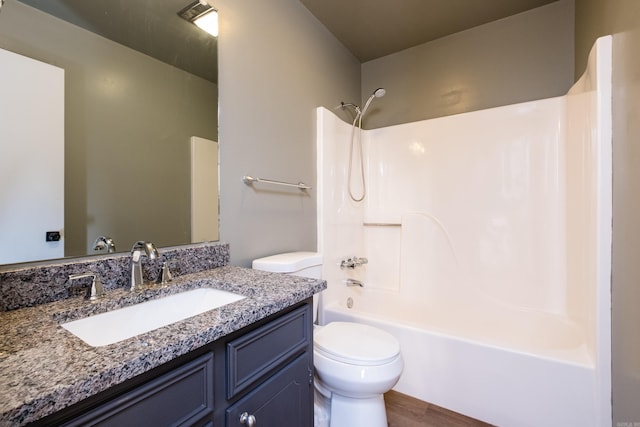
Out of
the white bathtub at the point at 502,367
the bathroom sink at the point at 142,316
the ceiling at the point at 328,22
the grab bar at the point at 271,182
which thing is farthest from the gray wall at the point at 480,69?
the bathroom sink at the point at 142,316

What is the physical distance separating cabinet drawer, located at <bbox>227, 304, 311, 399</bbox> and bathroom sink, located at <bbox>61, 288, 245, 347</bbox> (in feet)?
0.64

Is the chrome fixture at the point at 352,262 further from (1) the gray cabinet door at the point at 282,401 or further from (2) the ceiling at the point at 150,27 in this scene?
(2) the ceiling at the point at 150,27

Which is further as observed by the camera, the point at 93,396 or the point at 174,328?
the point at 174,328

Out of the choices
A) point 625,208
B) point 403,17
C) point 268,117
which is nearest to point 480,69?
point 403,17

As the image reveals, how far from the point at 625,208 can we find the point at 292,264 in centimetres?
145

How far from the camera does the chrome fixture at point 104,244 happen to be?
3.17 feet

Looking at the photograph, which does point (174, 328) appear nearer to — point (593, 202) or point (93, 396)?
point (93, 396)

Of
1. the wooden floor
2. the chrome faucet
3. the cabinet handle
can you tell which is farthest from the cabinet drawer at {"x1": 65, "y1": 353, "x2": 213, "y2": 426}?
the wooden floor

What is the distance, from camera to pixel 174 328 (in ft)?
2.12

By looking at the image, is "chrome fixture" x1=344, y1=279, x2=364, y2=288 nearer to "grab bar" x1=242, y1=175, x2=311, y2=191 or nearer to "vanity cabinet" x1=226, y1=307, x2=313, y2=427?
"grab bar" x1=242, y1=175, x2=311, y2=191

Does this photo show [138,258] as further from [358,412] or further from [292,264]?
[358,412]

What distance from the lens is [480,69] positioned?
221cm

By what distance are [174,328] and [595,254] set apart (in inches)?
72.4

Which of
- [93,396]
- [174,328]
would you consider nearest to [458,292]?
[174,328]
